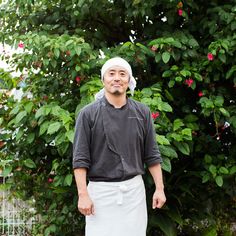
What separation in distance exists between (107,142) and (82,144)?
153 millimetres

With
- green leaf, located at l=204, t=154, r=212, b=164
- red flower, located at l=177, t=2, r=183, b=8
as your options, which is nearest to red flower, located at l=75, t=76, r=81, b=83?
red flower, located at l=177, t=2, r=183, b=8

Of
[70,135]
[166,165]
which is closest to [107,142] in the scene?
[70,135]

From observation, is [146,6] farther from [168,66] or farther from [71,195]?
[71,195]

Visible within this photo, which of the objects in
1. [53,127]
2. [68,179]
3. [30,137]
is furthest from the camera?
[30,137]

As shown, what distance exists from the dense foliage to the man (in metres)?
0.63

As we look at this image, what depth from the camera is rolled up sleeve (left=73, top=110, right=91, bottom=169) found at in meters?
3.04

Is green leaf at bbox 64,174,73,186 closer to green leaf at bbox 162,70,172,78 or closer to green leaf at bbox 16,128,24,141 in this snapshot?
green leaf at bbox 16,128,24,141

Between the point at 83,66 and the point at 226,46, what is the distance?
118cm

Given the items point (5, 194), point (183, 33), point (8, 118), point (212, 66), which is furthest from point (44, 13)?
point (5, 194)

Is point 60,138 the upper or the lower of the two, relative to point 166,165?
upper

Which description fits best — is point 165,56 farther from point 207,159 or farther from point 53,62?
point 207,159

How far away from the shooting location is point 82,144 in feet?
10.1

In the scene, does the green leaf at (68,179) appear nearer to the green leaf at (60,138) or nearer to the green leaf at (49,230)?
the green leaf at (60,138)

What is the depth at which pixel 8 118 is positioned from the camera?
4.71 m
